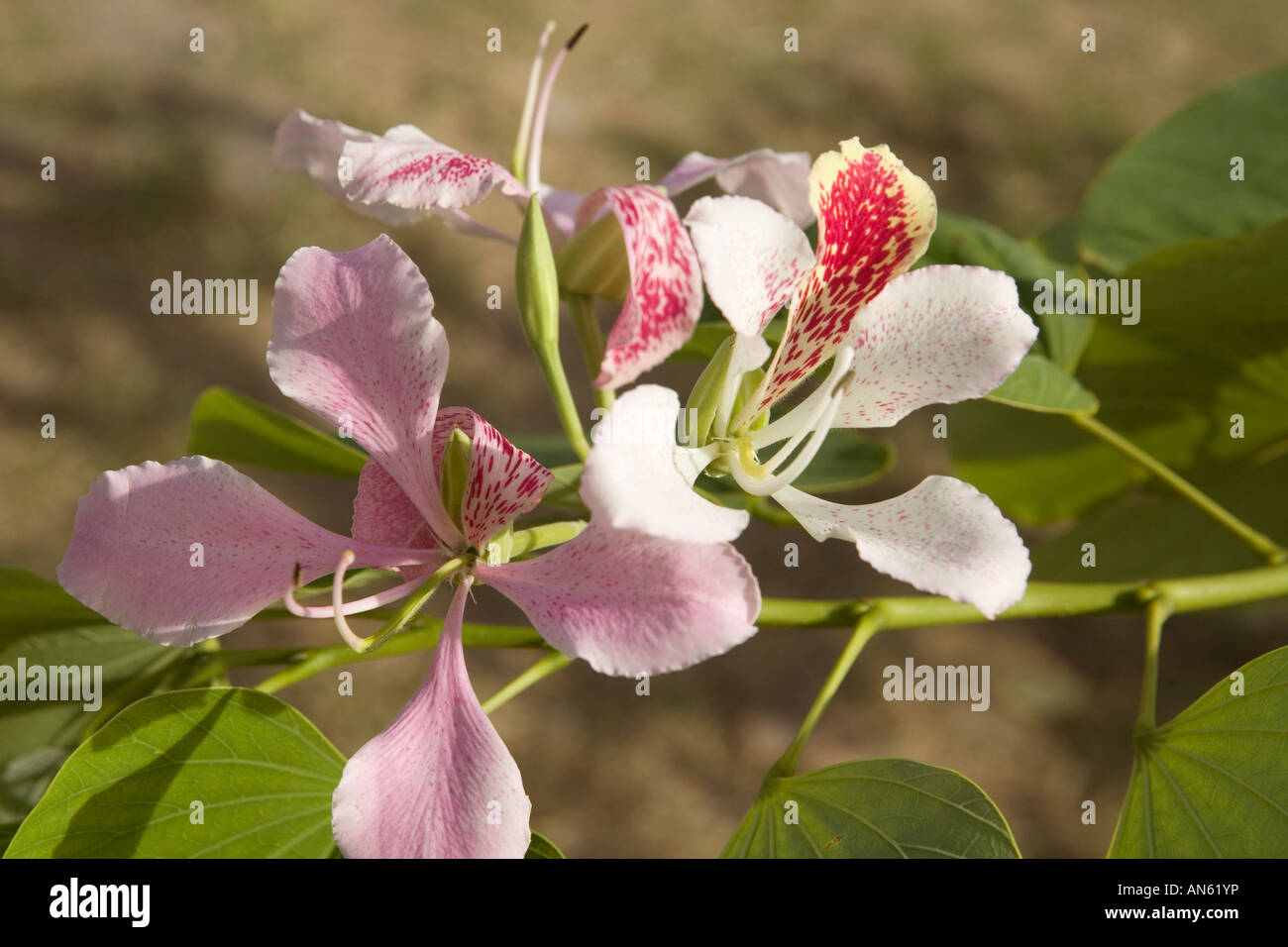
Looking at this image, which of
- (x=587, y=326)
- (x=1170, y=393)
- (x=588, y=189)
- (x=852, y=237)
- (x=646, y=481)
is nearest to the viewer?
(x=646, y=481)

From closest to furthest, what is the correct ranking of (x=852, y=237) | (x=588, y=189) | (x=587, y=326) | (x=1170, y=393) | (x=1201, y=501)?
(x=852, y=237)
(x=587, y=326)
(x=1201, y=501)
(x=1170, y=393)
(x=588, y=189)

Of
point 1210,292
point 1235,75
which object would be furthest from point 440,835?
point 1235,75

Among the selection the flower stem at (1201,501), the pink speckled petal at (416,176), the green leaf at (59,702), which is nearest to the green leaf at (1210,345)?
the flower stem at (1201,501)

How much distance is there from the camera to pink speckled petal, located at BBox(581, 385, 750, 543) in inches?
18.0

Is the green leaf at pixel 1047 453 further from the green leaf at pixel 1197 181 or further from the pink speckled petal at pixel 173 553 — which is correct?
the pink speckled petal at pixel 173 553

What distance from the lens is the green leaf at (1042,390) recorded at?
76 cm

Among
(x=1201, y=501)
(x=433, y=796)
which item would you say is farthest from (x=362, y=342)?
(x=1201, y=501)

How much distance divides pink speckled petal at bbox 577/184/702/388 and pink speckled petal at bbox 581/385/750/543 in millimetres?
30

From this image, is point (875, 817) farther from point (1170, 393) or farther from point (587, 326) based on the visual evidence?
point (1170, 393)

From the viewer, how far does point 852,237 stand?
0.59m

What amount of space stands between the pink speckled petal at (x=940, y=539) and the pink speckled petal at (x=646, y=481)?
74 mm

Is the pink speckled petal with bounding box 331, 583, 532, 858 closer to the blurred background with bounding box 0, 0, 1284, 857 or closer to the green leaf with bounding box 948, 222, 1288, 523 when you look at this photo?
the green leaf with bounding box 948, 222, 1288, 523

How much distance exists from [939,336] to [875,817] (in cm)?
27

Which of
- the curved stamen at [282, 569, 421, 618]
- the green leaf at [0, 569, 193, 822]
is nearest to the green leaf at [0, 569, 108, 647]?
the green leaf at [0, 569, 193, 822]
